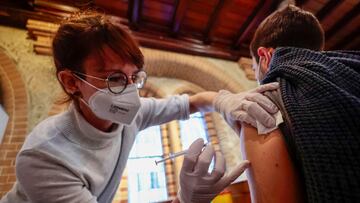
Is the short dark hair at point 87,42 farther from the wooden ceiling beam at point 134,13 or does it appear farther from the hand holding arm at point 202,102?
the wooden ceiling beam at point 134,13

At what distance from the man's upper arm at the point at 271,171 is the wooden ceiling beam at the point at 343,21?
3814mm

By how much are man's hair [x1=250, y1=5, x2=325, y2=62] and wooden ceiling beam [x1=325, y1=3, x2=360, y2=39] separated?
3246mm

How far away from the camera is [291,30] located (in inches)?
38.4

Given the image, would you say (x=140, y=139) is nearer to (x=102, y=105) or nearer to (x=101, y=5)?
(x=101, y=5)

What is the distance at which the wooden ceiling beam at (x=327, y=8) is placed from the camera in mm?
3268

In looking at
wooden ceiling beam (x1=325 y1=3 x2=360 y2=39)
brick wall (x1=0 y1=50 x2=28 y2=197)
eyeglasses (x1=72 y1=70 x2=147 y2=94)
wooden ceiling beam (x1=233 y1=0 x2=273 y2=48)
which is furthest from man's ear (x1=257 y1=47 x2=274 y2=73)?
wooden ceiling beam (x1=325 y1=3 x2=360 y2=39)

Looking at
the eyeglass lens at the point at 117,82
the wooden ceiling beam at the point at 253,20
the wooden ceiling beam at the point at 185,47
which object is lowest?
the eyeglass lens at the point at 117,82

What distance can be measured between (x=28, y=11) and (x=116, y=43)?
2415 millimetres

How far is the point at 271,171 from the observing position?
0.65 metres

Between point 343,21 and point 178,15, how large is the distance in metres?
2.61

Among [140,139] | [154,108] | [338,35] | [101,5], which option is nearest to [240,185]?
[154,108]

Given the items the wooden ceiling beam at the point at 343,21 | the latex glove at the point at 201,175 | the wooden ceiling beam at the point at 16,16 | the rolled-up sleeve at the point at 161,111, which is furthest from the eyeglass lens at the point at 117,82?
the wooden ceiling beam at the point at 343,21

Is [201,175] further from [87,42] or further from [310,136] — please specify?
[87,42]

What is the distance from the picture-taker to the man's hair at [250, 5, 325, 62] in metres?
0.97
